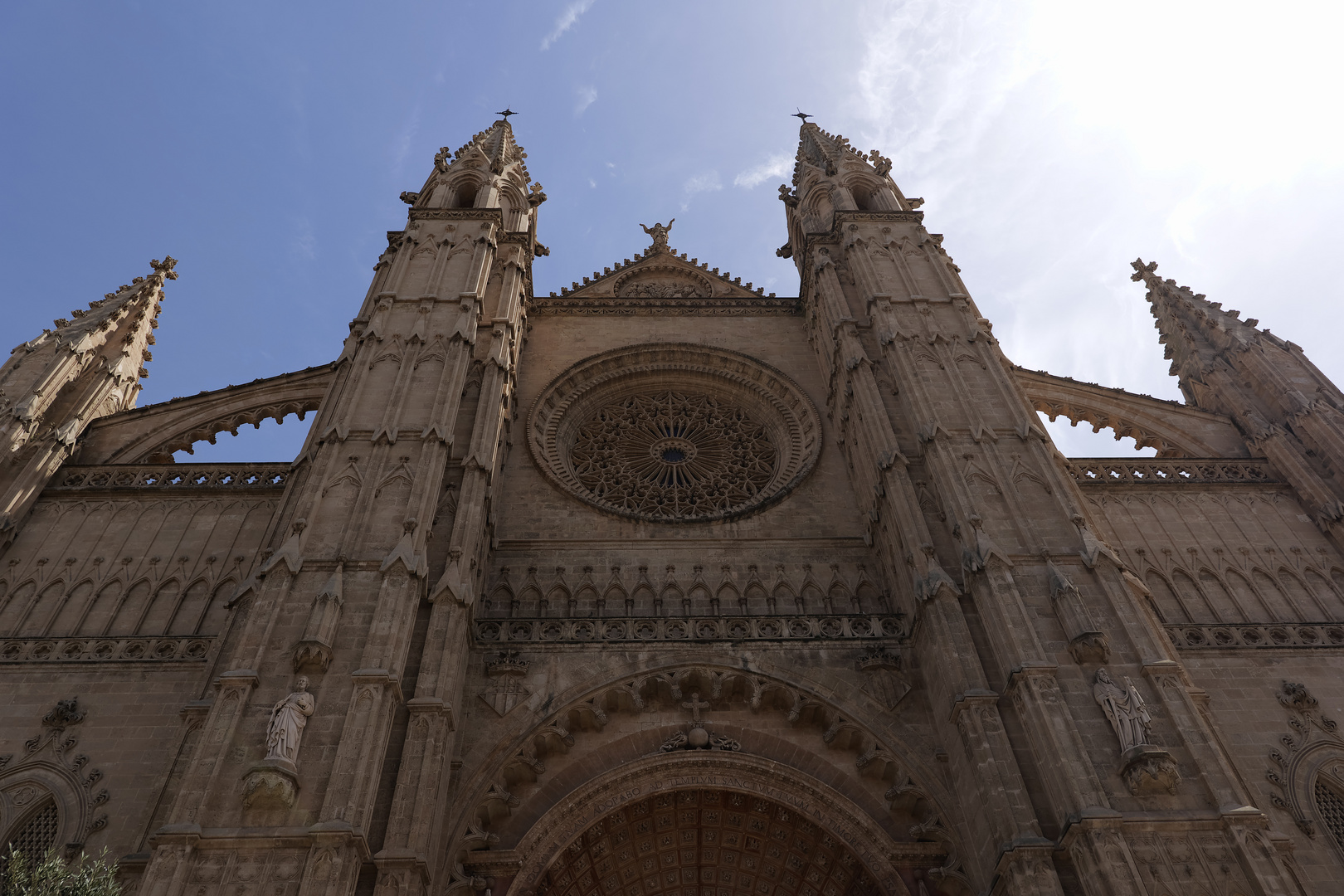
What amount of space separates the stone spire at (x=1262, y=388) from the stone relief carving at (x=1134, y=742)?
27.4 ft

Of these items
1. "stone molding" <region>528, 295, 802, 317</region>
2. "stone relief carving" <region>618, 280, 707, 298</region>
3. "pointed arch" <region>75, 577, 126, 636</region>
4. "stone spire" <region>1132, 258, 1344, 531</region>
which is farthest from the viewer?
"stone relief carving" <region>618, 280, 707, 298</region>

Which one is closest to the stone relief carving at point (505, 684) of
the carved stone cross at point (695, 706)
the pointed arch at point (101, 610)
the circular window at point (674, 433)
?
the carved stone cross at point (695, 706)

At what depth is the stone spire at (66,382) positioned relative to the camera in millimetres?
16203

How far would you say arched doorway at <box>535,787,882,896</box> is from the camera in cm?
1223

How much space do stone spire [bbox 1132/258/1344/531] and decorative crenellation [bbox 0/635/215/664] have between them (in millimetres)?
19299

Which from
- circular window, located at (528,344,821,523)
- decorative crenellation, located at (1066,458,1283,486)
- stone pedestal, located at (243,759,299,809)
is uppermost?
circular window, located at (528,344,821,523)

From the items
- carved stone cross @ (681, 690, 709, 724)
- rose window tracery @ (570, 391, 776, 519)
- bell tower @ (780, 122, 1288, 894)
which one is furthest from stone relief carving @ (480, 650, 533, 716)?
bell tower @ (780, 122, 1288, 894)

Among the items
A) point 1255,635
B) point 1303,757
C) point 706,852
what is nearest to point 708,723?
point 706,852

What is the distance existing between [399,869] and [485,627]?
14.7ft

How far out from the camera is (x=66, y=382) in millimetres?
18125

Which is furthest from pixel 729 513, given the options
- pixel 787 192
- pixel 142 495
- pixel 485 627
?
pixel 787 192

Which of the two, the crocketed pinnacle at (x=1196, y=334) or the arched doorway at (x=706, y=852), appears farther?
the crocketed pinnacle at (x=1196, y=334)

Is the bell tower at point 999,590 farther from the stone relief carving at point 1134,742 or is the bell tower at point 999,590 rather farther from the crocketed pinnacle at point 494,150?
the crocketed pinnacle at point 494,150

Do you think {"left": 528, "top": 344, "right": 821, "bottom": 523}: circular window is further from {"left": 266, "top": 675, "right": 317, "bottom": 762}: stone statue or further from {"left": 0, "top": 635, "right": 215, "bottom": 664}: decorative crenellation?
{"left": 266, "top": 675, "right": 317, "bottom": 762}: stone statue
